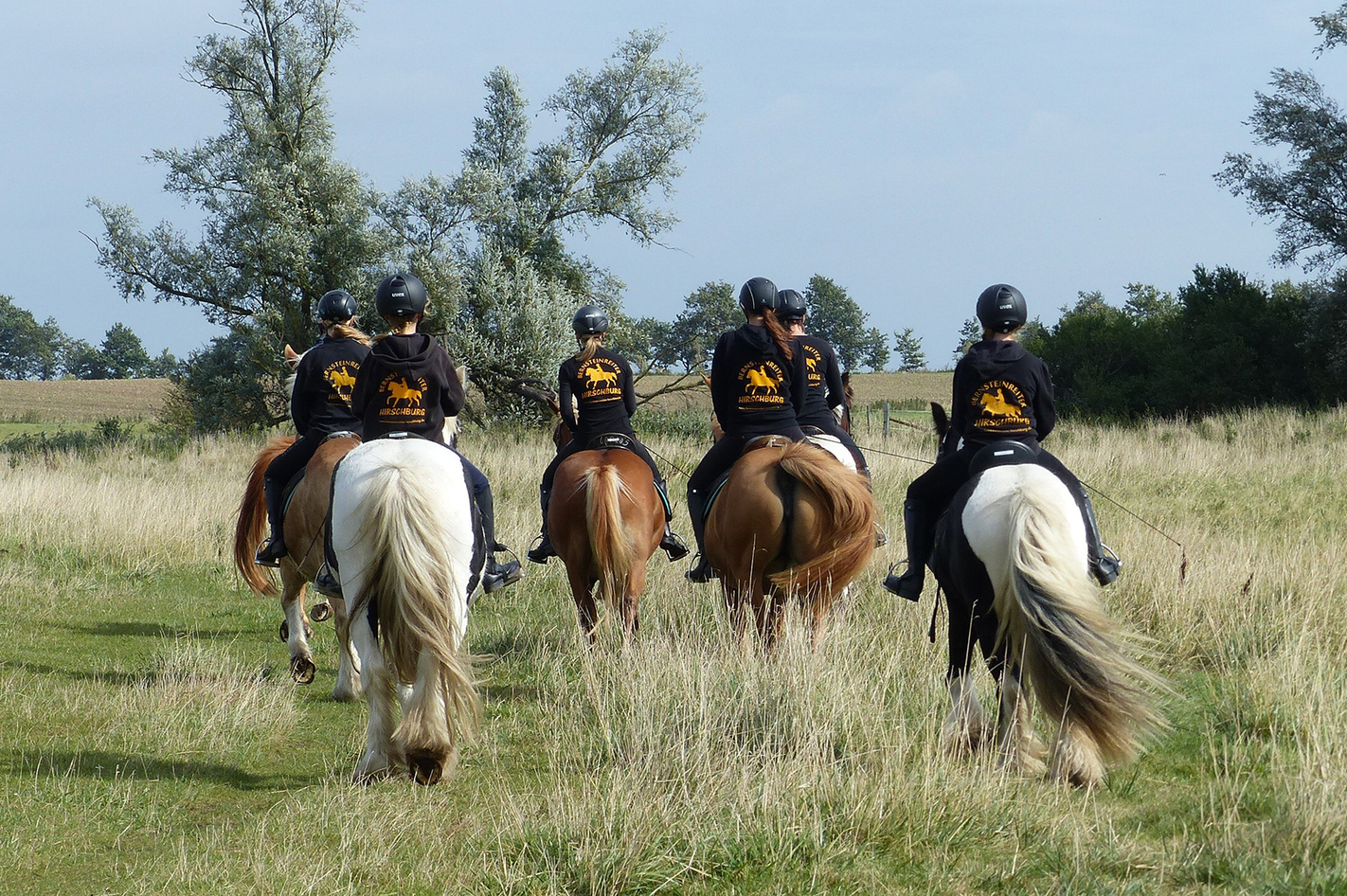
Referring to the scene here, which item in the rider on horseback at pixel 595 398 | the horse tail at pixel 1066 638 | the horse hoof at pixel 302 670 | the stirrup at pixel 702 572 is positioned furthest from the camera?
the rider on horseback at pixel 595 398

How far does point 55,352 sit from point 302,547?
105102 millimetres

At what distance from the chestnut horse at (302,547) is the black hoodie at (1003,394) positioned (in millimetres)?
3388

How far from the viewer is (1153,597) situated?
7926 mm

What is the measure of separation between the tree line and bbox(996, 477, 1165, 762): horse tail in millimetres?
98604

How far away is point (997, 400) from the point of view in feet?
17.9

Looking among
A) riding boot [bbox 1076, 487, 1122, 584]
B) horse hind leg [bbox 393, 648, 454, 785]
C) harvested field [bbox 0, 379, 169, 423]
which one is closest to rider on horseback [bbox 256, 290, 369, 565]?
horse hind leg [bbox 393, 648, 454, 785]

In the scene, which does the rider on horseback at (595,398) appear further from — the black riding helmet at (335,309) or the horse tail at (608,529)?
the black riding helmet at (335,309)

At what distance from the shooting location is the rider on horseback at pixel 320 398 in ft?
23.7

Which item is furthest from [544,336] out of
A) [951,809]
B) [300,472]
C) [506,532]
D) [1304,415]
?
[951,809]

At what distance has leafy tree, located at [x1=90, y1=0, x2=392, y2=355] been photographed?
23266 millimetres

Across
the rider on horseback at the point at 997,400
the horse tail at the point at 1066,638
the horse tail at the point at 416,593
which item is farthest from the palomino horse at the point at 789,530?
the horse tail at the point at 416,593

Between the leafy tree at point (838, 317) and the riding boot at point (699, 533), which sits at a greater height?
the leafy tree at point (838, 317)

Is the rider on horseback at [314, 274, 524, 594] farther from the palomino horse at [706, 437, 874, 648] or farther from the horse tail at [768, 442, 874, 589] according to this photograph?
the horse tail at [768, 442, 874, 589]

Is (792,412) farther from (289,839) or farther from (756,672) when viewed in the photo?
(289,839)
